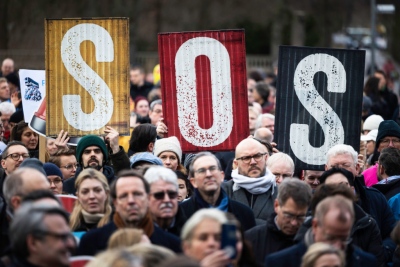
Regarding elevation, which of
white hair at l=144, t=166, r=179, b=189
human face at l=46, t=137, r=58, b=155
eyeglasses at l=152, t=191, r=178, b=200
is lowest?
human face at l=46, t=137, r=58, b=155

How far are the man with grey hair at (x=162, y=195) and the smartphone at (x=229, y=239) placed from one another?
67.7 inches

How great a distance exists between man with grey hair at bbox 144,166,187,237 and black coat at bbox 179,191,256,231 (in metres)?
0.72

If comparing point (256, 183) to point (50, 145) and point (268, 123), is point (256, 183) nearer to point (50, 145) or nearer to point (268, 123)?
point (50, 145)

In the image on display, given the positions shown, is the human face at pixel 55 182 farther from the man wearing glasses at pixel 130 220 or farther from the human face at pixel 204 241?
the human face at pixel 204 241

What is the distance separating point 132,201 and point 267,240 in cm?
116

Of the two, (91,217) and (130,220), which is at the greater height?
(130,220)

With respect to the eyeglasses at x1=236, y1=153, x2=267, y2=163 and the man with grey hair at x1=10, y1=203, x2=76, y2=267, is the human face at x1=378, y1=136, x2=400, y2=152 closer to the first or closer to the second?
the eyeglasses at x1=236, y1=153, x2=267, y2=163

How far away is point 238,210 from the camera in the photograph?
33.4 ft

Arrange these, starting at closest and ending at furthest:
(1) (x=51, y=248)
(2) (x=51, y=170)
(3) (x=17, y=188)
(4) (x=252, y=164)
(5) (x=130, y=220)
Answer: (1) (x=51, y=248), (5) (x=130, y=220), (3) (x=17, y=188), (4) (x=252, y=164), (2) (x=51, y=170)

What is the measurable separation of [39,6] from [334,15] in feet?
39.8

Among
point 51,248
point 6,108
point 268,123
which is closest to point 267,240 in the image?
point 51,248

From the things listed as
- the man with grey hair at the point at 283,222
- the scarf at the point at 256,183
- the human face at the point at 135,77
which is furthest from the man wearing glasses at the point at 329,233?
the human face at the point at 135,77

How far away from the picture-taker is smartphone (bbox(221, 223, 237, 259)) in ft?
25.0

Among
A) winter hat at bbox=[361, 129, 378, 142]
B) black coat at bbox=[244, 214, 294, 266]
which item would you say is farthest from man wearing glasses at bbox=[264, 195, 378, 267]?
winter hat at bbox=[361, 129, 378, 142]
